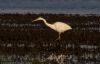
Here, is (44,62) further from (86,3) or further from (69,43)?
(86,3)

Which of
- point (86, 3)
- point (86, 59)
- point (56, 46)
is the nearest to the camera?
point (86, 59)

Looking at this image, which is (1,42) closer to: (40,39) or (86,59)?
(40,39)

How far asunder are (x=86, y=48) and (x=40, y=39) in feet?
7.81

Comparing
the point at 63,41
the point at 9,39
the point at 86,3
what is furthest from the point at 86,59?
the point at 86,3

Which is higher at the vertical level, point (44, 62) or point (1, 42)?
point (44, 62)

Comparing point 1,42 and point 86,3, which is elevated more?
point 1,42

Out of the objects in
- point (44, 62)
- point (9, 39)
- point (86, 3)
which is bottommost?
point (86, 3)

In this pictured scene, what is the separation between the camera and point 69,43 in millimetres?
15984

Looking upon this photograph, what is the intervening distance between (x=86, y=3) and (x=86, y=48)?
1213 inches

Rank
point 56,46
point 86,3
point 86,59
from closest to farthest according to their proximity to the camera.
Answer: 1. point 86,59
2. point 56,46
3. point 86,3

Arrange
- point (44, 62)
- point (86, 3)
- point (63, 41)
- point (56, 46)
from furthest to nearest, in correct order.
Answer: point (86, 3), point (63, 41), point (56, 46), point (44, 62)

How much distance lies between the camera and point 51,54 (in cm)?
1384

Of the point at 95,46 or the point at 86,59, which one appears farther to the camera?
the point at 95,46

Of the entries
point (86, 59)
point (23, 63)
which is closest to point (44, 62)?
point (23, 63)
